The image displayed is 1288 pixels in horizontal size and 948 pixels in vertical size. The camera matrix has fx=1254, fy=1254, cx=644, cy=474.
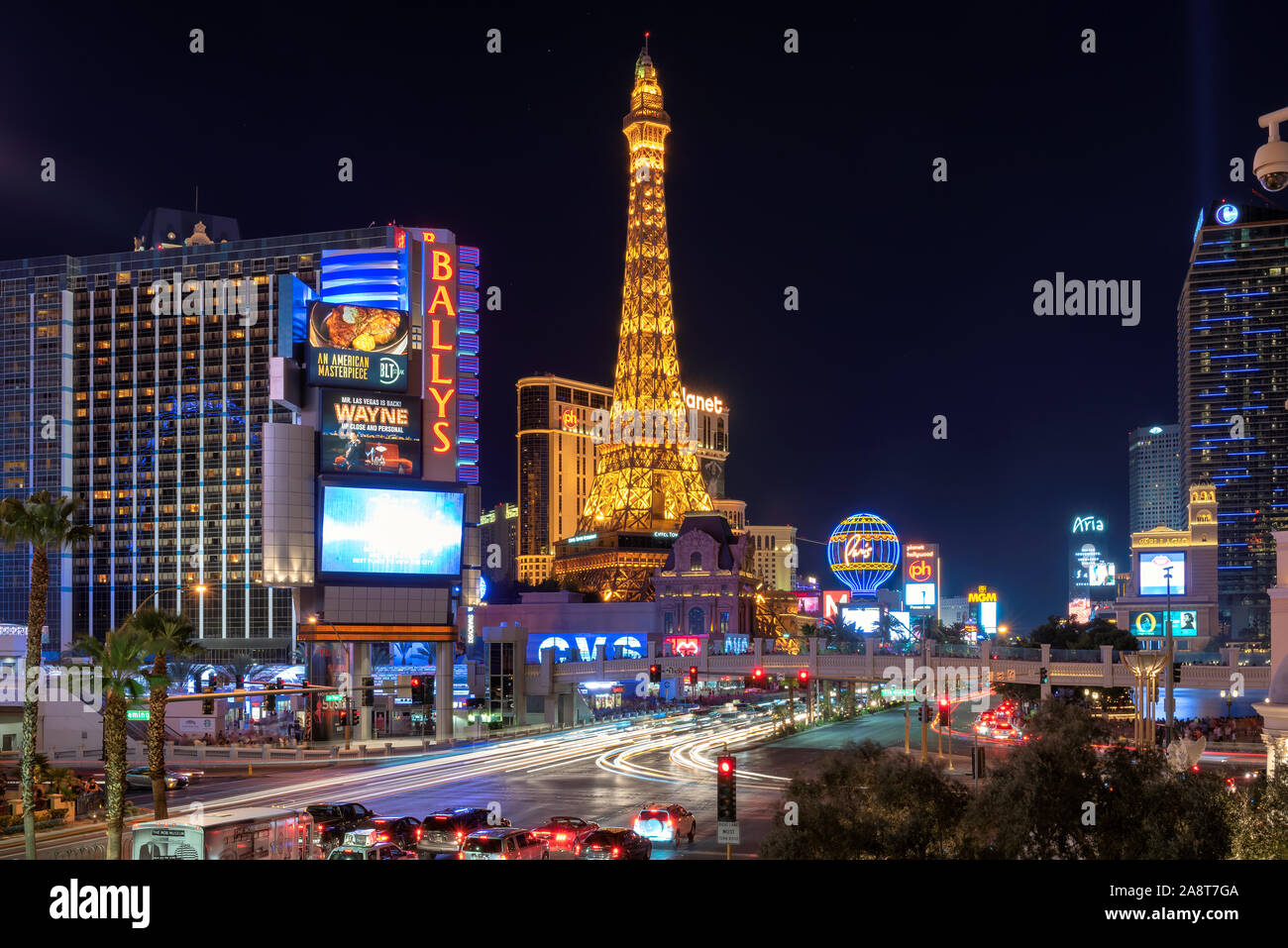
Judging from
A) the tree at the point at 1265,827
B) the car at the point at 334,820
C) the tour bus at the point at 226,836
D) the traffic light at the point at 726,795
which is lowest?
the car at the point at 334,820

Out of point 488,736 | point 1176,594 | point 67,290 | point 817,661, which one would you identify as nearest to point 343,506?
point 488,736

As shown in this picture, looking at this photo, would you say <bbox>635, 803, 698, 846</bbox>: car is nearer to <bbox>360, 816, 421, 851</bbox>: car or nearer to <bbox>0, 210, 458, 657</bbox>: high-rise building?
<bbox>360, 816, 421, 851</bbox>: car

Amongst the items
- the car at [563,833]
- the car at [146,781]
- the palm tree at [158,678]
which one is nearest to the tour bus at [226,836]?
the car at [563,833]

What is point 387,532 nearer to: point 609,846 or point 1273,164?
point 609,846

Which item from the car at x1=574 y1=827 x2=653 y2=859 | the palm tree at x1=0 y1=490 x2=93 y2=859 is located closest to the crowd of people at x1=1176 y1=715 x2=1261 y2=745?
the car at x1=574 y1=827 x2=653 y2=859

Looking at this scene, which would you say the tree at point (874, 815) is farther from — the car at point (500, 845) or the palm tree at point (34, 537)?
the palm tree at point (34, 537)
